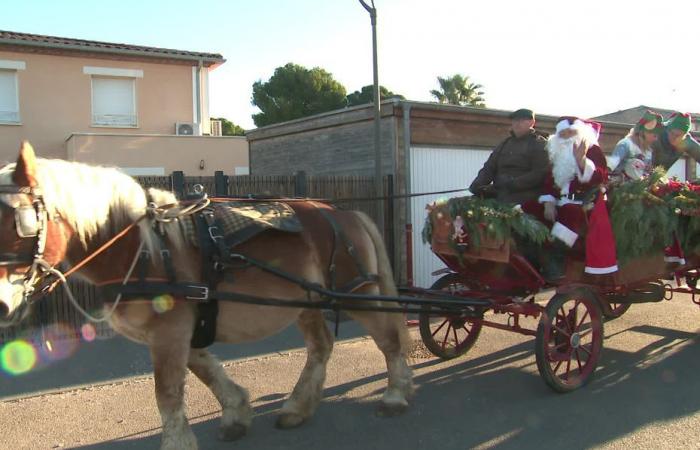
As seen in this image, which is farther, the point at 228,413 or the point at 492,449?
the point at 228,413

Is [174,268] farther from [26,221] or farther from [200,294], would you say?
[26,221]

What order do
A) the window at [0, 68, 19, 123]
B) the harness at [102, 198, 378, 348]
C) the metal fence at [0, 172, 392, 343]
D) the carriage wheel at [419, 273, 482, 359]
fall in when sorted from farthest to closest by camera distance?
the window at [0, 68, 19, 123]
the metal fence at [0, 172, 392, 343]
the carriage wheel at [419, 273, 482, 359]
the harness at [102, 198, 378, 348]

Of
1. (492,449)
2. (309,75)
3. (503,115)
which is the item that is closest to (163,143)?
(503,115)

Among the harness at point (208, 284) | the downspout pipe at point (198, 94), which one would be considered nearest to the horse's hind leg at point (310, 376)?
the harness at point (208, 284)

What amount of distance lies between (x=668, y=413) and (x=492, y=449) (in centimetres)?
153

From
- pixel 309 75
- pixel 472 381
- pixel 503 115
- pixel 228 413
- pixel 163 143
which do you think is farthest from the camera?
pixel 309 75

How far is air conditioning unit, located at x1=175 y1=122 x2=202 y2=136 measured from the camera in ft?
57.9

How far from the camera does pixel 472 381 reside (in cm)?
507

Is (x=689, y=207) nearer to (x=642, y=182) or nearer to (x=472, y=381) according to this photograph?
(x=642, y=182)

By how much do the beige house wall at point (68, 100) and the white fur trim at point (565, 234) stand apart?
1337 cm

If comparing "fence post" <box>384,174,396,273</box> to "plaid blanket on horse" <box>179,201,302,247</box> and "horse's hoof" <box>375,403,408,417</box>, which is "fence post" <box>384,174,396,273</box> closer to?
"horse's hoof" <box>375,403,408,417</box>

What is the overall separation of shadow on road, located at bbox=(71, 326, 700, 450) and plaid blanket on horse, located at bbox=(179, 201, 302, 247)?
1480 millimetres

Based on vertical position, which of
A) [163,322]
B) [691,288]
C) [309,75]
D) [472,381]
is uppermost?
[309,75]

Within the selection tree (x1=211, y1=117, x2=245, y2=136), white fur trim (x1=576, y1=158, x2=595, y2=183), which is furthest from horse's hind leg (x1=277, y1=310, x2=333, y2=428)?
tree (x1=211, y1=117, x2=245, y2=136)
